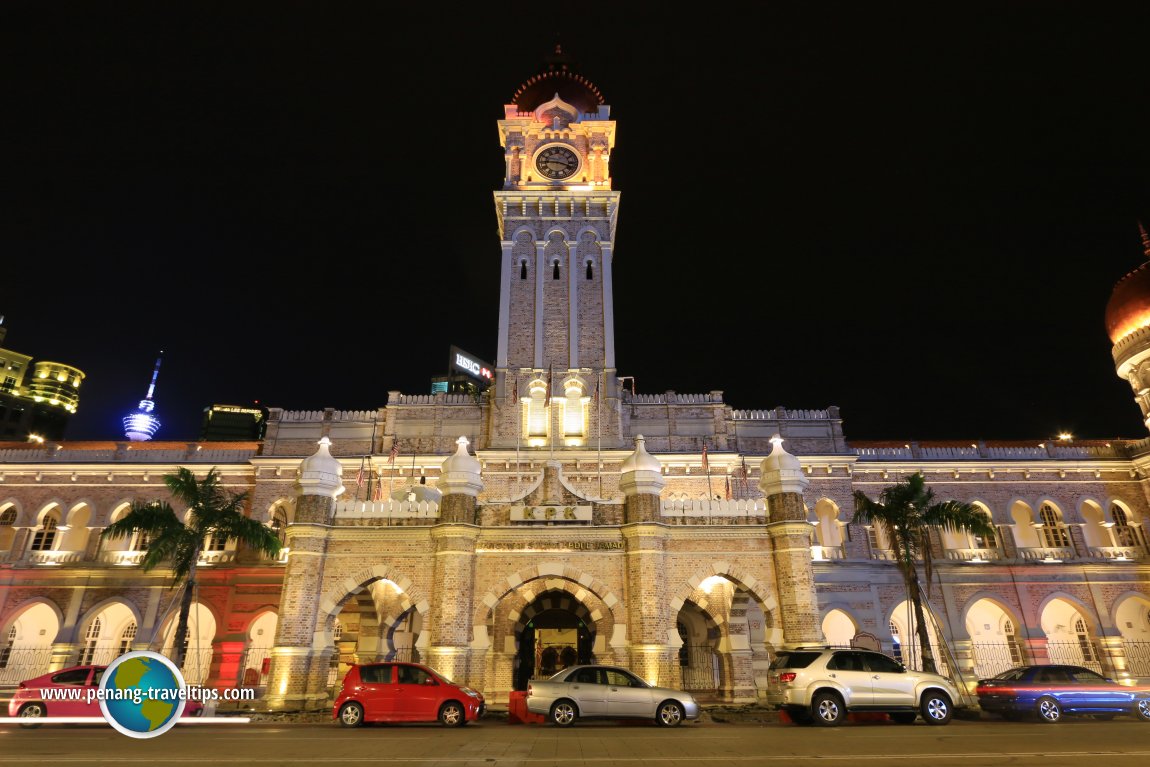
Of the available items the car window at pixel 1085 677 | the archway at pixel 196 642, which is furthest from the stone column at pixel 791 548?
the archway at pixel 196 642


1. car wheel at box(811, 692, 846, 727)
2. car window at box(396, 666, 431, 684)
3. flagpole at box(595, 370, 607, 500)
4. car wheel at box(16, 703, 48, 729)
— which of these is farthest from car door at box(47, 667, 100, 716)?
flagpole at box(595, 370, 607, 500)

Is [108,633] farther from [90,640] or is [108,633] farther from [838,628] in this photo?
[838,628]

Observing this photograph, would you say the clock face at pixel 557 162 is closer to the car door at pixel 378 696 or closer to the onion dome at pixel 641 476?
the onion dome at pixel 641 476

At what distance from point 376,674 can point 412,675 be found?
89 cm

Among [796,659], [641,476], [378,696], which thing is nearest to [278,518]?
[378,696]

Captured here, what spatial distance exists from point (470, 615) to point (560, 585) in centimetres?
284

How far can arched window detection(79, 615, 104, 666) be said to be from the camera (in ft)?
101

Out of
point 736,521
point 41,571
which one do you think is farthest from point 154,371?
point 736,521

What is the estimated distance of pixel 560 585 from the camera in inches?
761

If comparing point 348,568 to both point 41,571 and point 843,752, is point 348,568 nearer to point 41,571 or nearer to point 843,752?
point 843,752

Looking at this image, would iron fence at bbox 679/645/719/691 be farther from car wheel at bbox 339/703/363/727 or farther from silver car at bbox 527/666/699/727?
car wheel at bbox 339/703/363/727

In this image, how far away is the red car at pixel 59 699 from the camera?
53.2 feet

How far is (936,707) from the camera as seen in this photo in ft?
48.7

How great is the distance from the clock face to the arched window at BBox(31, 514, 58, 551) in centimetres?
3289
